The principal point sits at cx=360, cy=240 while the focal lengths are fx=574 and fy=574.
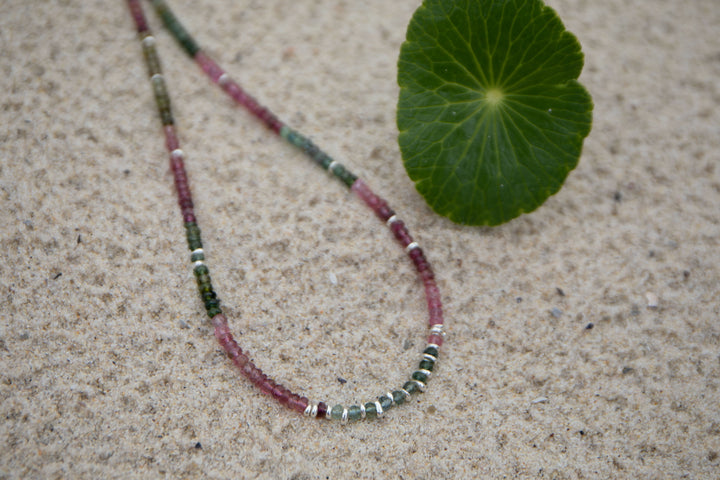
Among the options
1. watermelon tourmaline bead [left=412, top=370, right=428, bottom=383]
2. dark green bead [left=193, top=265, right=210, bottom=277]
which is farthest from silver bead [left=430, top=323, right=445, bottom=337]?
dark green bead [left=193, top=265, right=210, bottom=277]

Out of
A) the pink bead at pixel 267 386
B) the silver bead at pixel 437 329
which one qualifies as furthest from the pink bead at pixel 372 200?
the pink bead at pixel 267 386

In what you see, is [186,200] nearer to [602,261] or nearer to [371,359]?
[371,359]

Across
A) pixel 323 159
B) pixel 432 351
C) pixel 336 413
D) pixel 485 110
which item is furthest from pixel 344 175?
pixel 336 413

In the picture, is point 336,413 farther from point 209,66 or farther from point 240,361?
point 209,66

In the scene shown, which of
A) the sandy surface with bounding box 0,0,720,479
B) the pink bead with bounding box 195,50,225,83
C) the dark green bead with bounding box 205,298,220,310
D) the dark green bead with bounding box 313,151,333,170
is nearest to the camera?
the sandy surface with bounding box 0,0,720,479

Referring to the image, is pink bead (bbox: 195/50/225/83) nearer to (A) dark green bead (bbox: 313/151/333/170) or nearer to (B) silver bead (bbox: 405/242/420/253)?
(A) dark green bead (bbox: 313/151/333/170)

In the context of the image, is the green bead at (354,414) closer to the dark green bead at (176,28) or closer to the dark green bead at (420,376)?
the dark green bead at (420,376)
